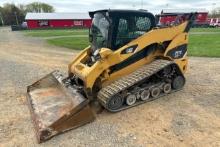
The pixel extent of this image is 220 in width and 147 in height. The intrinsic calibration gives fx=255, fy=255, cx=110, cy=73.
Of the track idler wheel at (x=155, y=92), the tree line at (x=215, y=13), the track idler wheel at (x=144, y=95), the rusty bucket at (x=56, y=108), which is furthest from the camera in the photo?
the tree line at (x=215, y=13)

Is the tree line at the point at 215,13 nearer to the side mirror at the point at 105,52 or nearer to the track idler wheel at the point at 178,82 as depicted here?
the track idler wheel at the point at 178,82

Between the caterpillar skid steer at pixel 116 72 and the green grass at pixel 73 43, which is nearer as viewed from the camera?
the caterpillar skid steer at pixel 116 72

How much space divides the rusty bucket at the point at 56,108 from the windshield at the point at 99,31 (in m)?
1.41

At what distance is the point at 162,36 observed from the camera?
22.8 ft

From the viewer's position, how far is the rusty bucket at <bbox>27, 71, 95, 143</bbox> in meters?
5.07

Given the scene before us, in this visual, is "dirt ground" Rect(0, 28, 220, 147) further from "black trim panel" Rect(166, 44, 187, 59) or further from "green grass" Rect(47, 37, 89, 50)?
"green grass" Rect(47, 37, 89, 50)

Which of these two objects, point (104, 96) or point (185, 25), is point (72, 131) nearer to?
point (104, 96)

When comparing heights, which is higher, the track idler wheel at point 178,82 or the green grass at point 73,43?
the track idler wheel at point 178,82

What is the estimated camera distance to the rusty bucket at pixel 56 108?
5.07 metres

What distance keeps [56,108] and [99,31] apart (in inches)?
92.8

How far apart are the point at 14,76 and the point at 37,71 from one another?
106 centimetres

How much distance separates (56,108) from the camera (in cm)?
591

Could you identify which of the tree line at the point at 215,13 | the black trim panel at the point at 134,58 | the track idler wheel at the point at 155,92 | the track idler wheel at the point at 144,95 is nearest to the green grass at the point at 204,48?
the black trim panel at the point at 134,58

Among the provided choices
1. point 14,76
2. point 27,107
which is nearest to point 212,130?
point 27,107
